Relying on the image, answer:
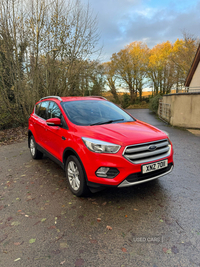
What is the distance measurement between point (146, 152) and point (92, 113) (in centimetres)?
156

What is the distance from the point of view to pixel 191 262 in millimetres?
2174

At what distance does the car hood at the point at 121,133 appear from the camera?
3.12 m

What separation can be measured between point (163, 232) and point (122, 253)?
0.68 metres

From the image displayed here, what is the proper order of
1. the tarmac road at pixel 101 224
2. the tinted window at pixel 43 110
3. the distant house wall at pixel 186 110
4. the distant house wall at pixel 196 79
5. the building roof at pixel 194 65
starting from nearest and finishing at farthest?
the tarmac road at pixel 101 224 < the tinted window at pixel 43 110 < the distant house wall at pixel 186 110 < the building roof at pixel 194 65 < the distant house wall at pixel 196 79

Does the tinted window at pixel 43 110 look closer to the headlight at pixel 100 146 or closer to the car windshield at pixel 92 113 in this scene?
the car windshield at pixel 92 113

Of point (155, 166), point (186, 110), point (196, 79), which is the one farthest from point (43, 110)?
point (196, 79)

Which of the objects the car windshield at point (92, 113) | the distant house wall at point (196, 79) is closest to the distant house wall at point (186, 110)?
the car windshield at point (92, 113)

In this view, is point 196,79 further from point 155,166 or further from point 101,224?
point 101,224

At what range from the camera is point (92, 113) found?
13.9 ft

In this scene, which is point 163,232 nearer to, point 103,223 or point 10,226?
point 103,223

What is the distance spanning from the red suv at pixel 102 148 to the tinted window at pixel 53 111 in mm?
27

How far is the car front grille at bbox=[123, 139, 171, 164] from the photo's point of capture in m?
3.06

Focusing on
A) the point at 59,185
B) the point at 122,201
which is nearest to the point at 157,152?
the point at 122,201

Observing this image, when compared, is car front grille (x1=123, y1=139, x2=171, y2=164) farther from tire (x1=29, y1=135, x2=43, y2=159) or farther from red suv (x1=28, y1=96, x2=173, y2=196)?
tire (x1=29, y1=135, x2=43, y2=159)
